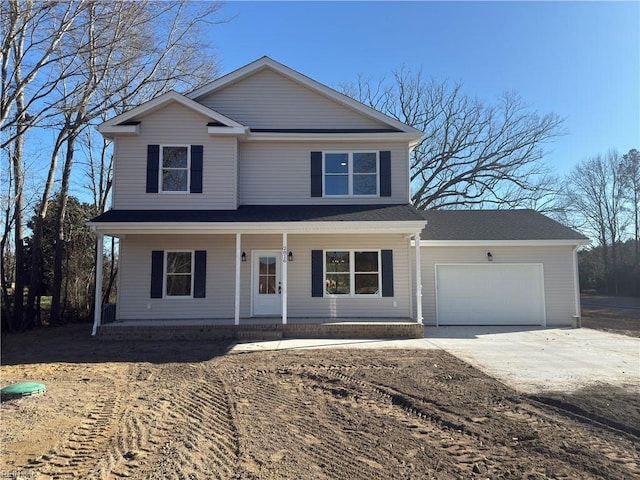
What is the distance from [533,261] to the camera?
13219 millimetres

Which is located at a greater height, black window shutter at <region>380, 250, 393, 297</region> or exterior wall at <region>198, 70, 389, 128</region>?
exterior wall at <region>198, 70, 389, 128</region>

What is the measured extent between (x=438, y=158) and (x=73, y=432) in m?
23.8

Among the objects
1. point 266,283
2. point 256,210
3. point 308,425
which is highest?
point 256,210

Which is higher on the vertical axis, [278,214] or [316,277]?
[278,214]

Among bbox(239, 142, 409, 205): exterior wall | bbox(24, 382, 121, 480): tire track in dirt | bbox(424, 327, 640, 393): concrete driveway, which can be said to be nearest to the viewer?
bbox(24, 382, 121, 480): tire track in dirt

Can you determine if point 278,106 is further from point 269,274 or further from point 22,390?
point 22,390

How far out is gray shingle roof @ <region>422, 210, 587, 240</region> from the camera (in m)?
13.2

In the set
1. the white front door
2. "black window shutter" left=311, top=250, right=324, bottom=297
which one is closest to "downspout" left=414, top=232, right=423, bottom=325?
"black window shutter" left=311, top=250, right=324, bottom=297

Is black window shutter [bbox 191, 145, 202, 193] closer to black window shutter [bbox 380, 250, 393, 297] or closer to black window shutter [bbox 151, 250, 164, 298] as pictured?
black window shutter [bbox 151, 250, 164, 298]

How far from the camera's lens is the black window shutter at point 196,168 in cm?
1199

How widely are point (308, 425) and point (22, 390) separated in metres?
4.17

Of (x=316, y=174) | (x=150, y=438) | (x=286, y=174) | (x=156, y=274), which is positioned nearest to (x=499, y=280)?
(x=316, y=174)

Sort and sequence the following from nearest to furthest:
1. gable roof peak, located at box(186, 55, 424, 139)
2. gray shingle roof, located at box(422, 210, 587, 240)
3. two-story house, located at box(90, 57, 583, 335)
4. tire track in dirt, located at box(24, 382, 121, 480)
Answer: tire track in dirt, located at box(24, 382, 121, 480) < two-story house, located at box(90, 57, 583, 335) < gable roof peak, located at box(186, 55, 424, 139) < gray shingle roof, located at box(422, 210, 587, 240)

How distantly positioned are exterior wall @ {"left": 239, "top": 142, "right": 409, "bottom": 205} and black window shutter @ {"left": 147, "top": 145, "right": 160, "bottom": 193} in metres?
2.45
